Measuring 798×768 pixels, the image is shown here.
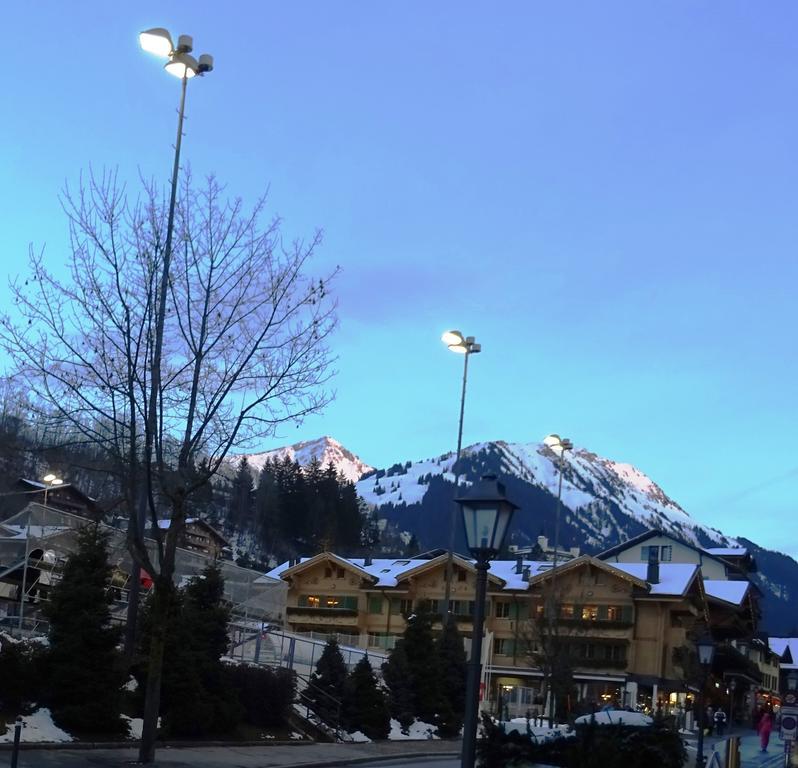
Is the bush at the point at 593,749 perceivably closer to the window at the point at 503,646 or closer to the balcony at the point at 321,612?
the window at the point at 503,646

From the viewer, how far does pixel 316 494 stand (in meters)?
138

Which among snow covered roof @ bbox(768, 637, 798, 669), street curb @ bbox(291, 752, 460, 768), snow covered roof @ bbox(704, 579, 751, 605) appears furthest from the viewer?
snow covered roof @ bbox(768, 637, 798, 669)

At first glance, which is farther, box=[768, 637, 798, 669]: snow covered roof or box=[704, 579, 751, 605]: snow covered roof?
box=[768, 637, 798, 669]: snow covered roof

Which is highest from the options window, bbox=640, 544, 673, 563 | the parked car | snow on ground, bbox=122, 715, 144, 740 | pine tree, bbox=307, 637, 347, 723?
window, bbox=640, 544, 673, 563

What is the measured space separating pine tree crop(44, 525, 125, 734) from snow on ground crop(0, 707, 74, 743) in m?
0.22

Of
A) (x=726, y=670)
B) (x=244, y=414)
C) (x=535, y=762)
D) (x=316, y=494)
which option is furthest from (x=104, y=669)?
(x=316, y=494)

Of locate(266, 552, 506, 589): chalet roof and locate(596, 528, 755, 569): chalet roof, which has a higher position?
locate(596, 528, 755, 569): chalet roof

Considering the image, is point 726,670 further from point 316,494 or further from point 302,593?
point 316,494

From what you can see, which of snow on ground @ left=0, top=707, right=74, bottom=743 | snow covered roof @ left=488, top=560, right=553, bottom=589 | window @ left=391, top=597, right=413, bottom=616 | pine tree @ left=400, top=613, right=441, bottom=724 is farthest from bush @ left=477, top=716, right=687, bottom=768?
window @ left=391, top=597, right=413, bottom=616

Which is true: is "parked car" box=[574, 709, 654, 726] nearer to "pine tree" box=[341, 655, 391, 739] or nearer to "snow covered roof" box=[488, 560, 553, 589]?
→ "pine tree" box=[341, 655, 391, 739]

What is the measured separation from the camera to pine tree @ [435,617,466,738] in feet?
122

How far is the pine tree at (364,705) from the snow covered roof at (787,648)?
93.1 meters

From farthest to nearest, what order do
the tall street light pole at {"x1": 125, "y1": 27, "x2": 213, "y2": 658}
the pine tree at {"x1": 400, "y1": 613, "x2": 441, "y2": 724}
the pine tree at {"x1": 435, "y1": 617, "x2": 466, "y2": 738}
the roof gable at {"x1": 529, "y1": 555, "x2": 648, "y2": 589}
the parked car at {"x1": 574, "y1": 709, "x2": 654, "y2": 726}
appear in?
the roof gable at {"x1": 529, "y1": 555, "x2": 648, "y2": 589}, the pine tree at {"x1": 435, "y1": 617, "x2": 466, "y2": 738}, the pine tree at {"x1": 400, "y1": 613, "x2": 441, "y2": 724}, the tall street light pole at {"x1": 125, "y1": 27, "x2": 213, "y2": 658}, the parked car at {"x1": 574, "y1": 709, "x2": 654, "y2": 726}

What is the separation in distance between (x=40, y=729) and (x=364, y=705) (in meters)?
12.6
